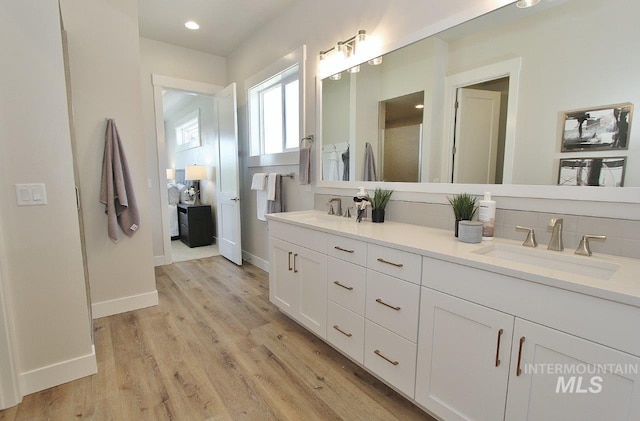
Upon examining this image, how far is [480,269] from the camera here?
1118mm

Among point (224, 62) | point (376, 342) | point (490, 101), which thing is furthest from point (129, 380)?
point (224, 62)

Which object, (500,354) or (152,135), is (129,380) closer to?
(500,354)

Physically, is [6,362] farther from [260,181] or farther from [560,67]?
[560,67]

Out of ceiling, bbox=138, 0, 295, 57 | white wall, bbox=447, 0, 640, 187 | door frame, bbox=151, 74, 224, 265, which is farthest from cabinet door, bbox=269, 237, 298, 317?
ceiling, bbox=138, 0, 295, 57

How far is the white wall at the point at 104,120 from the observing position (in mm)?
2279

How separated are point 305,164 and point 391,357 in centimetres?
178

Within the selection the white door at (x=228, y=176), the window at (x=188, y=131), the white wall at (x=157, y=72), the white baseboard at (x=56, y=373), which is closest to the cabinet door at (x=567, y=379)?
the white baseboard at (x=56, y=373)

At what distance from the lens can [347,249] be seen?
5.60 feet

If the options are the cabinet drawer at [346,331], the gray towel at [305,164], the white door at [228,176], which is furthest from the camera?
the white door at [228,176]

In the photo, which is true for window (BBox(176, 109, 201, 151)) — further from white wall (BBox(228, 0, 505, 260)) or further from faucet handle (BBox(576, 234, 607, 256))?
faucet handle (BBox(576, 234, 607, 256))

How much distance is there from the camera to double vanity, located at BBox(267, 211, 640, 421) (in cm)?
88

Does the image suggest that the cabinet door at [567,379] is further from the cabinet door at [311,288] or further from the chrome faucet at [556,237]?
the cabinet door at [311,288]

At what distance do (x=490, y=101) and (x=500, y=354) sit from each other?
48.1 inches

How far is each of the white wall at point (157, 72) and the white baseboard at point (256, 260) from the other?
1.07 meters
